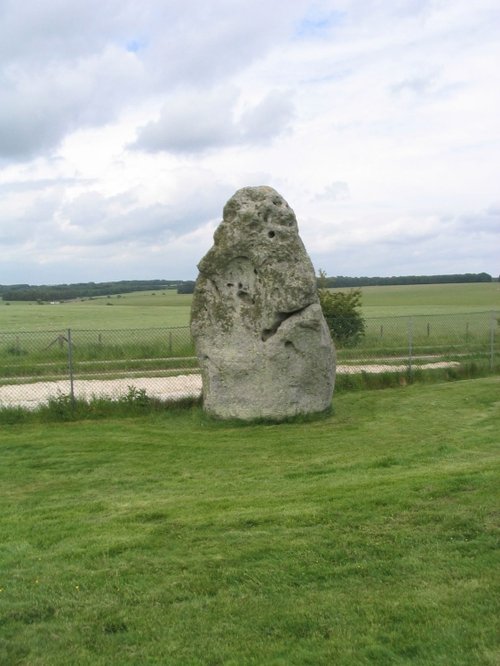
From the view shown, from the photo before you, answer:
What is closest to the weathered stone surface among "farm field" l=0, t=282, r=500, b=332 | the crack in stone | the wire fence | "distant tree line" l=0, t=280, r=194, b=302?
the crack in stone

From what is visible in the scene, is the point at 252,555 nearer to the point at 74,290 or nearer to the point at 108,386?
the point at 108,386

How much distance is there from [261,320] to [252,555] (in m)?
7.21

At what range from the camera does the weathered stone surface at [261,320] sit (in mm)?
12617

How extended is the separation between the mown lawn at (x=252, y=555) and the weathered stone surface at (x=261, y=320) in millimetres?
2412

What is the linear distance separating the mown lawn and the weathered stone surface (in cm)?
241

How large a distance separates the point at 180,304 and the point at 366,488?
239 feet

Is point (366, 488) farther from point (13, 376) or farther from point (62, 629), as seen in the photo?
point (13, 376)

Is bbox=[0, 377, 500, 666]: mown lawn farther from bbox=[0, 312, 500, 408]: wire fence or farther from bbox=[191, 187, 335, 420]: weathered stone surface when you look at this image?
bbox=[0, 312, 500, 408]: wire fence

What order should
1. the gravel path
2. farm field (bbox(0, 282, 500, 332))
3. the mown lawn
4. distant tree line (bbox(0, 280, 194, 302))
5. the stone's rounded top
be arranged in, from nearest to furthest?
the mown lawn < the stone's rounded top < the gravel path < farm field (bbox(0, 282, 500, 332)) < distant tree line (bbox(0, 280, 194, 302))

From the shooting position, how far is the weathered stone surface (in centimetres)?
1262

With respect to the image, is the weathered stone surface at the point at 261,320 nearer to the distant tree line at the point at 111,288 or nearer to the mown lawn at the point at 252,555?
the mown lawn at the point at 252,555

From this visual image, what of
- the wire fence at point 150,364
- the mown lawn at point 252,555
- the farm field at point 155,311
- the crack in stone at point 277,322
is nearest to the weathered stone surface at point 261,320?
the crack in stone at point 277,322

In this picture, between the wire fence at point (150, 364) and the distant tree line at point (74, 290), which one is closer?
the wire fence at point (150, 364)

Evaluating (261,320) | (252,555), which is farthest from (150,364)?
(252,555)
